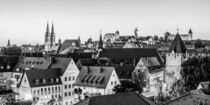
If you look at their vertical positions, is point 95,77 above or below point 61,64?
below

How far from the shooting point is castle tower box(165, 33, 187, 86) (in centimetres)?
7406

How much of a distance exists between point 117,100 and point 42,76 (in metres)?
38.6

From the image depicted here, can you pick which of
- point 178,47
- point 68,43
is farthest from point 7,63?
point 68,43

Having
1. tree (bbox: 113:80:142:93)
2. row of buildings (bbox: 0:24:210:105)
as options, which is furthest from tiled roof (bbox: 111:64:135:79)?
tree (bbox: 113:80:142:93)

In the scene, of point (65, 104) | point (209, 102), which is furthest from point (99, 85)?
point (209, 102)

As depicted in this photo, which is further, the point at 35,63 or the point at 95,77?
the point at 35,63

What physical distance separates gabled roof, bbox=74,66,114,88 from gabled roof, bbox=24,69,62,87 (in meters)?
6.37

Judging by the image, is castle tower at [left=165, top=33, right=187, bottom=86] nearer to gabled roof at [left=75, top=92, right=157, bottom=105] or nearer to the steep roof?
the steep roof

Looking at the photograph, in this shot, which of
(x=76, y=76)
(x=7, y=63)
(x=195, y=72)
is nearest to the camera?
(x=195, y=72)

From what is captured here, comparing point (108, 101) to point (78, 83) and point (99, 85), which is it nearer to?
point (99, 85)

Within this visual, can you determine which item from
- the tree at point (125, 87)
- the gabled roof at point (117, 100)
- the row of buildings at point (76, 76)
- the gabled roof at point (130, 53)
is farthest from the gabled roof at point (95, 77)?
the gabled roof at point (130, 53)

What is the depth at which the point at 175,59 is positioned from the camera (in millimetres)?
75188

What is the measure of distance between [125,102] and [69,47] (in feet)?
454

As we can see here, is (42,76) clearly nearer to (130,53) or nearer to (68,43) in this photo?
(130,53)
